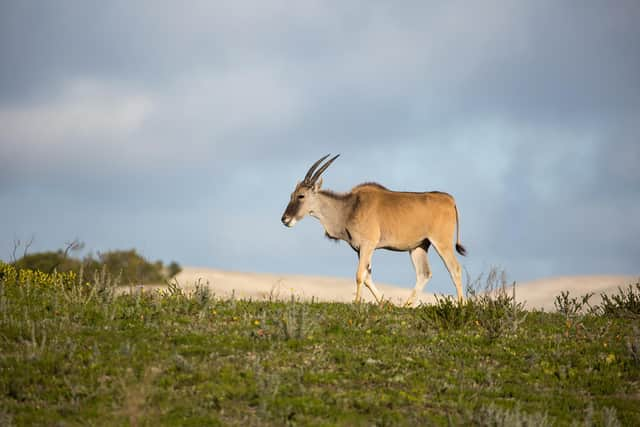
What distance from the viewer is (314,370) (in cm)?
1045

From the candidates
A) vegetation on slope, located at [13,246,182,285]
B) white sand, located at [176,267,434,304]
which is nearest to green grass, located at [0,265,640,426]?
vegetation on slope, located at [13,246,182,285]

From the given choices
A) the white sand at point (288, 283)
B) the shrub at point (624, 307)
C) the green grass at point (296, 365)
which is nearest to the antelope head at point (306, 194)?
the green grass at point (296, 365)

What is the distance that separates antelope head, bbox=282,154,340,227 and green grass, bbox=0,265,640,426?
5201mm

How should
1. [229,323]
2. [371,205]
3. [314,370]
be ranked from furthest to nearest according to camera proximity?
1. [371,205]
2. [229,323]
3. [314,370]

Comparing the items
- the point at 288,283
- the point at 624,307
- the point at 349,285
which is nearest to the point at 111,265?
the point at 288,283

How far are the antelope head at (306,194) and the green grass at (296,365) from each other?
17.1 ft

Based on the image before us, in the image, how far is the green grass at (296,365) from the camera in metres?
9.20

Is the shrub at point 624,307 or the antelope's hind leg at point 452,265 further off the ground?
the antelope's hind leg at point 452,265

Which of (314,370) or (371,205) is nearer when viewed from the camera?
(314,370)

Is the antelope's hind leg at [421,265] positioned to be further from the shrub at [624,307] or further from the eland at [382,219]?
the shrub at [624,307]

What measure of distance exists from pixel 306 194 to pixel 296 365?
937cm

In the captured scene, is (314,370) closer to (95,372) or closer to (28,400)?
(95,372)

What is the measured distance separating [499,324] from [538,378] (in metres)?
2.58

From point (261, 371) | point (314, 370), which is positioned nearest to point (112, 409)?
point (261, 371)
